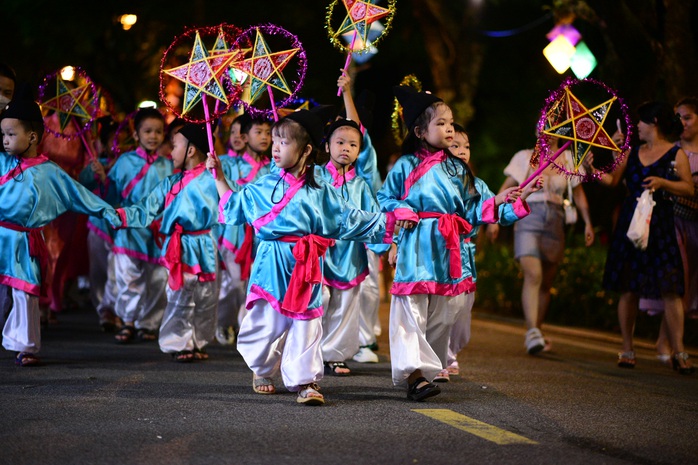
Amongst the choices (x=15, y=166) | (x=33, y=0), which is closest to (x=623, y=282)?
(x=15, y=166)

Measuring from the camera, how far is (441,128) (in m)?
6.65

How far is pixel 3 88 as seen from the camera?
9156 mm

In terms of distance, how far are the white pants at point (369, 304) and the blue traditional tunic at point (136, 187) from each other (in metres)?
2.15

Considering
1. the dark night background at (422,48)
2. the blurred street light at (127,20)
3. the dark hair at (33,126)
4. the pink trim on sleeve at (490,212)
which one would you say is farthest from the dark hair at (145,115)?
the blurred street light at (127,20)

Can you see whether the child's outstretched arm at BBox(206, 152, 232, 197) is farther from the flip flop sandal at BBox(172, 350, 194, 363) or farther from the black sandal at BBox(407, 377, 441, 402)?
the flip flop sandal at BBox(172, 350, 194, 363)

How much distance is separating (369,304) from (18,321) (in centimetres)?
298

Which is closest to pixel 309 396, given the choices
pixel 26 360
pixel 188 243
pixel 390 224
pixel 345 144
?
pixel 390 224

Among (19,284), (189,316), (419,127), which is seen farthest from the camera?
(189,316)

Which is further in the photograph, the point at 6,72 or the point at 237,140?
the point at 237,140

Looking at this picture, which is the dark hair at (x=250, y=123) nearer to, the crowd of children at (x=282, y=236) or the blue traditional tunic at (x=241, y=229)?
the crowd of children at (x=282, y=236)

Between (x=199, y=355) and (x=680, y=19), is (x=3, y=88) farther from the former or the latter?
(x=680, y=19)

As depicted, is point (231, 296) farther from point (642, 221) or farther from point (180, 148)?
point (642, 221)

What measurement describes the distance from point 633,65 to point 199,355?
6.48 m

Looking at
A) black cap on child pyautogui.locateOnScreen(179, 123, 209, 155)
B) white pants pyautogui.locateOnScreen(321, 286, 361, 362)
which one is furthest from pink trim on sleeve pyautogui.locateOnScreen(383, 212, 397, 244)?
black cap on child pyautogui.locateOnScreen(179, 123, 209, 155)
